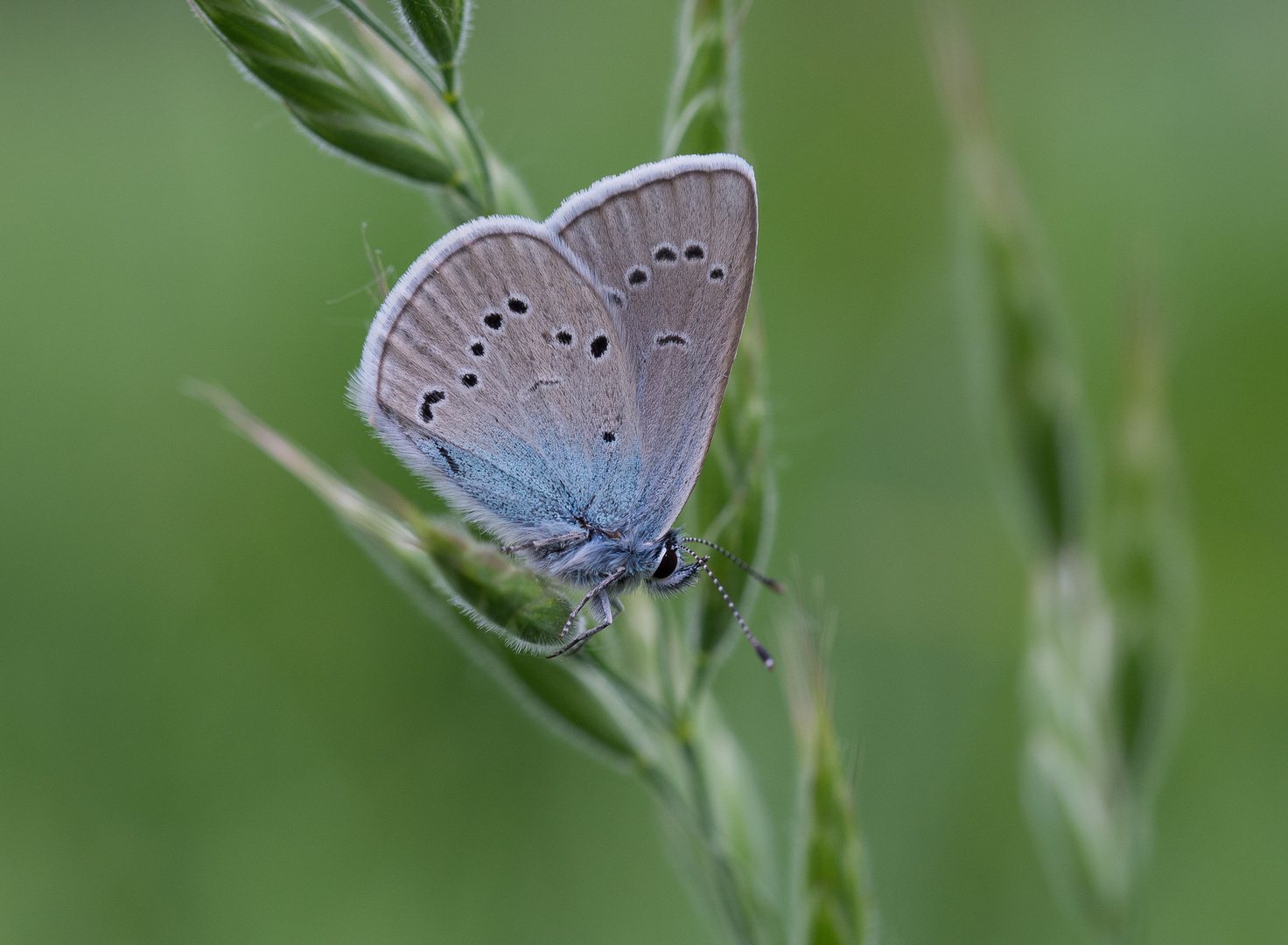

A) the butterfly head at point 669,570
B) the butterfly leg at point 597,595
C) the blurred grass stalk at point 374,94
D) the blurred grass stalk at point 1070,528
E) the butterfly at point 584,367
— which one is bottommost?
the blurred grass stalk at point 1070,528

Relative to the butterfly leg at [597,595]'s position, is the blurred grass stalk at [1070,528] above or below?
below

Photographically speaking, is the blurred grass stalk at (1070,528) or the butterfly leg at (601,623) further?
the blurred grass stalk at (1070,528)

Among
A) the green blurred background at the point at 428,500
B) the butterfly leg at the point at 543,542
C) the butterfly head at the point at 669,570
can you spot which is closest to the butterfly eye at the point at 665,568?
the butterfly head at the point at 669,570

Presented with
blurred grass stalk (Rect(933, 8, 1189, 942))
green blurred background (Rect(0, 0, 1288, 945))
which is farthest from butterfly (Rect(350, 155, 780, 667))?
blurred grass stalk (Rect(933, 8, 1189, 942))

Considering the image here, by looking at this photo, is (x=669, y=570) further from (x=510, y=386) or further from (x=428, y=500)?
(x=428, y=500)

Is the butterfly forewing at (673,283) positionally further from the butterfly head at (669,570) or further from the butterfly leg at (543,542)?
the butterfly leg at (543,542)

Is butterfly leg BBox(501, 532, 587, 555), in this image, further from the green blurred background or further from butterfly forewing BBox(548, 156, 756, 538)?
the green blurred background
